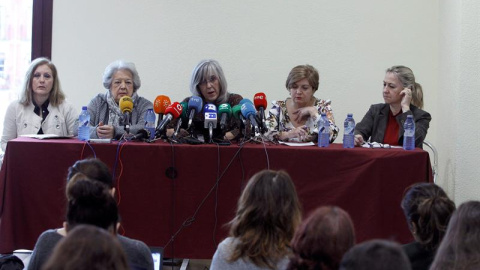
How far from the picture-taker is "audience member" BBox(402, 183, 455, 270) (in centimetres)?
238

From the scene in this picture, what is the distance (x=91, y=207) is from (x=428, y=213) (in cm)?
115

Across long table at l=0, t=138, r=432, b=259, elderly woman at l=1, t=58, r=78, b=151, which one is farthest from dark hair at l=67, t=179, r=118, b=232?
elderly woman at l=1, t=58, r=78, b=151

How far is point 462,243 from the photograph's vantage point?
198 cm

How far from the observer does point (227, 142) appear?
397cm

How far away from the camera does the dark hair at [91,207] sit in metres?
2.12

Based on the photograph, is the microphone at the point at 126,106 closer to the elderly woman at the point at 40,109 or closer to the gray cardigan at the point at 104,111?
the gray cardigan at the point at 104,111

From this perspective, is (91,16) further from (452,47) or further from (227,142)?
(452,47)

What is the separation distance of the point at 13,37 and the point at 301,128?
305 cm

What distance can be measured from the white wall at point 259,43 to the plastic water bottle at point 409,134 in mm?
1473

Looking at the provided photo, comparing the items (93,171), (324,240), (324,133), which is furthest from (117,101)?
(324,240)

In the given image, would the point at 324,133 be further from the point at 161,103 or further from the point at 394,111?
the point at 161,103

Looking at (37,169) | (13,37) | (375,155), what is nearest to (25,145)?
(37,169)

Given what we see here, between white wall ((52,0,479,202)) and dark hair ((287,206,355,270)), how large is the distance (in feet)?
12.9

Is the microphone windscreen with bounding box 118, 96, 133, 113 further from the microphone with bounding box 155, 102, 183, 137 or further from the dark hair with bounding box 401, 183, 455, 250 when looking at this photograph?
the dark hair with bounding box 401, 183, 455, 250
